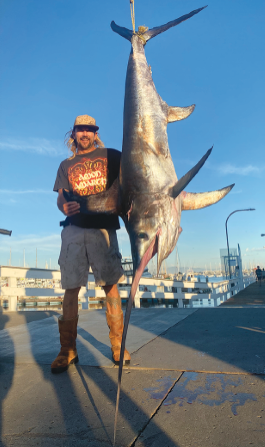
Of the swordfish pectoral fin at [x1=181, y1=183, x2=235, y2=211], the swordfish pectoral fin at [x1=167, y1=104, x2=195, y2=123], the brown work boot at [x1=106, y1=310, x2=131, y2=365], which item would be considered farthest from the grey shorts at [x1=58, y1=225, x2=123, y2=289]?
the swordfish pectoral fin at [x1=167, y1=104, x2=195, y2=123]

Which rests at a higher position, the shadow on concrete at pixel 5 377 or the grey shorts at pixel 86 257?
the grey shorts at pixel 86 257

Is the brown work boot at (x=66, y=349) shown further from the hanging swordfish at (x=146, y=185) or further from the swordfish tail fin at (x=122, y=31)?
the swordfish tail fin at (x=122, y=31)

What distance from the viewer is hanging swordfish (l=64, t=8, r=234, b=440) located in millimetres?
1511

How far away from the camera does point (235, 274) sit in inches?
763

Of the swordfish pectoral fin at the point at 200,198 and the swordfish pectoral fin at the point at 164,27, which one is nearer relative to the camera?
the swordfish pectoral fin at the point at 200,198

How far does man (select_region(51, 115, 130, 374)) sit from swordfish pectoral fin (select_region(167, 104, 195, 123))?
1.90ft

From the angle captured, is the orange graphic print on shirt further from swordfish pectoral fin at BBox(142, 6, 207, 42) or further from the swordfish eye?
swordfish pectoral fin at BBox(142, 6, 207, 42)

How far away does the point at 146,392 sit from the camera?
5.53 feet

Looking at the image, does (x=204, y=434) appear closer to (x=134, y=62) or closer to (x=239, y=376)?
(x=239, y=376)

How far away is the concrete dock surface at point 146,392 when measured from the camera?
4.12ft

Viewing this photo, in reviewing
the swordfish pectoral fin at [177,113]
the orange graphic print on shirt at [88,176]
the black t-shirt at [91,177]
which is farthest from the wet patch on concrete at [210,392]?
the swordfish pectoral fin at [177,113]

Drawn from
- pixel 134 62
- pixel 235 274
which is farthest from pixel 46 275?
pixel 235 274

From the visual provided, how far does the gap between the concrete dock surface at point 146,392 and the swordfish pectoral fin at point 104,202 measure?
111 centimetres

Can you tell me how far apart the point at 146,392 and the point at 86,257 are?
1.16 meters
